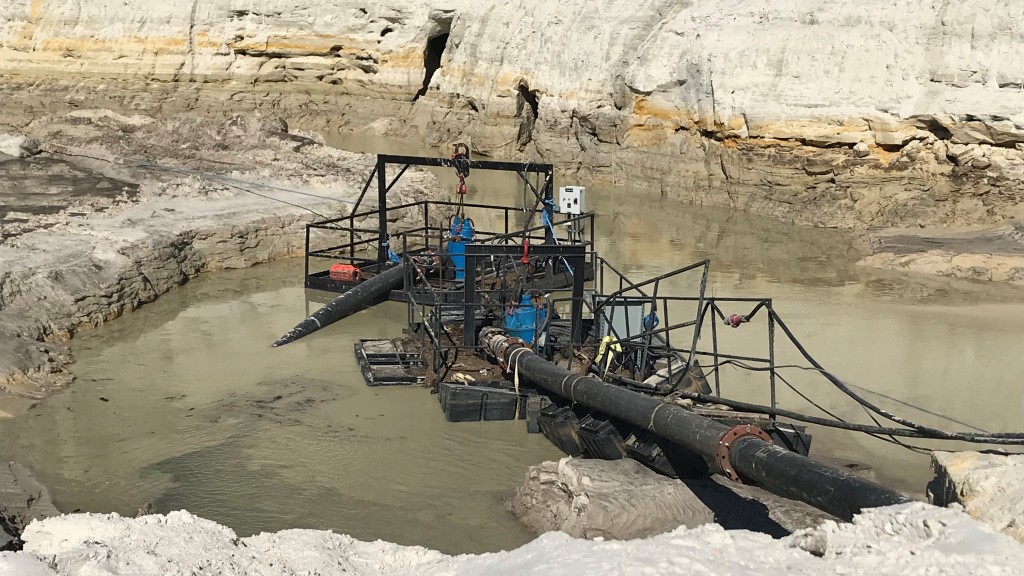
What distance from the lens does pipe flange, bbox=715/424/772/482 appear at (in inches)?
301

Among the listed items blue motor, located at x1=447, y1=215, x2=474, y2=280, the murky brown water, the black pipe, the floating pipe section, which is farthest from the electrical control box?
the floating pipe section

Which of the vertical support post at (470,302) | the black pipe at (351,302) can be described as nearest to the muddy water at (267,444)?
the black pipe at (351,302)

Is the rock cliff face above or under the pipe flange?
above

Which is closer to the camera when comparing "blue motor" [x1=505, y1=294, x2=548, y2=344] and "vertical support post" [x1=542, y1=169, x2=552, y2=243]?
"blue motor" [x1=505, y1=294, x2=548, y2=344]

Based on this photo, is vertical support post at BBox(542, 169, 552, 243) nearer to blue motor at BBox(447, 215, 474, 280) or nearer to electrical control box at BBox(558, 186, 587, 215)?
electrical control box at BBox(558, 186, 587, 215)

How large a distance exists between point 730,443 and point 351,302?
350 inches

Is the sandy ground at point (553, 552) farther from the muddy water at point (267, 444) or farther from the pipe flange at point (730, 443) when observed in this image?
the muddy water at point (267, 444)

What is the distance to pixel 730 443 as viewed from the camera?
7676 millimetres

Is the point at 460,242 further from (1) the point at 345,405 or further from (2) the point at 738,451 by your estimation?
(2) the point at 738,451

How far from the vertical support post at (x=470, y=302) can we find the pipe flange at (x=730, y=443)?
501 centimetres

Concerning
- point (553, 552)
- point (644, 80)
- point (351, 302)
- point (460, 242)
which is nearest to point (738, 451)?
point (553, 552)

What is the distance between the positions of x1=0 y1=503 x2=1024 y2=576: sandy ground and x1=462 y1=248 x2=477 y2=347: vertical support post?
550 centimetres

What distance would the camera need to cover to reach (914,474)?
1012 centimetres

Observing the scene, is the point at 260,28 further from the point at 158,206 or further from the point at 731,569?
the point at 731,569
